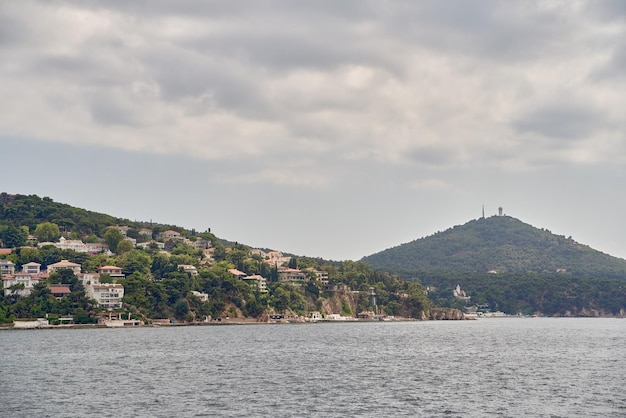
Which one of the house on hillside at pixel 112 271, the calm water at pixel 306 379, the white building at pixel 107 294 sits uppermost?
the house on hillside at pixel 112 271

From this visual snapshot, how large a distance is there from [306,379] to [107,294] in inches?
4326

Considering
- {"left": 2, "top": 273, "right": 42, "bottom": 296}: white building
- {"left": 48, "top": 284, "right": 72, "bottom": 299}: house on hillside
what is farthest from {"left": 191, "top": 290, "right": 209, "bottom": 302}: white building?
{"left": 2, "top": 273, "right": 42, "bottom": 296}: white building

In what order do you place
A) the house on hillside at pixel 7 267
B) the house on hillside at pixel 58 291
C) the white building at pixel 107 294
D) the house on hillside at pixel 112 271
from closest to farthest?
1. the house on hillside at pixel 58 291
2. the white building at pixel 107 294
3. the house on hillside at pixel 7 267
4. the house on hillside at pixel 112 271

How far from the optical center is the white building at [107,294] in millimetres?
173000

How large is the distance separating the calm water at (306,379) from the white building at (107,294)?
51323 millimetres

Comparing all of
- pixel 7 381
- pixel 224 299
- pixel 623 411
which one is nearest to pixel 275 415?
pixel 623 411

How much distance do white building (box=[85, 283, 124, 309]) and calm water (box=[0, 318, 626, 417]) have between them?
51323mm

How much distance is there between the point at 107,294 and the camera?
173875 millimetres

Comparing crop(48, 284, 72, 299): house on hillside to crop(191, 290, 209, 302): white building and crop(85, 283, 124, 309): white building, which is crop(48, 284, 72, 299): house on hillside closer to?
crop(85, 283, 124, 309): white building

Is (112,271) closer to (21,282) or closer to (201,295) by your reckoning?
(201,295)

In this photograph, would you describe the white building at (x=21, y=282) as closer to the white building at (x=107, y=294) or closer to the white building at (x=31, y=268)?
the white building at (x=31, y=268)

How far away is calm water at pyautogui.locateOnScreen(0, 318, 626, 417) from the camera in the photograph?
56188mm

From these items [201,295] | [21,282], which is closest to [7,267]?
[21,282]

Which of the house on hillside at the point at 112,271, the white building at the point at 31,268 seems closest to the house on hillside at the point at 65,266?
the white building at the point at 31,268
